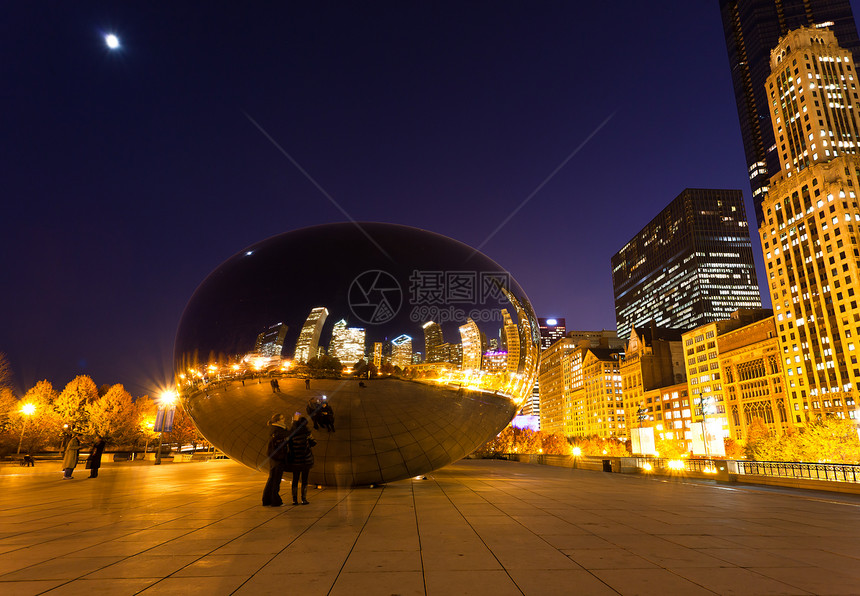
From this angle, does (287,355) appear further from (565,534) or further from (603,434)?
(603,434)

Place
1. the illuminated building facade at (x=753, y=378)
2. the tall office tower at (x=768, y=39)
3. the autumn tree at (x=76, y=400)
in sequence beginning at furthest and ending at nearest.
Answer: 1. the tall office tower at (x=768, y=39)
2. the illuminated building facade at (x=753, y=378)
3. the autumn tree at (x=76, y=400)

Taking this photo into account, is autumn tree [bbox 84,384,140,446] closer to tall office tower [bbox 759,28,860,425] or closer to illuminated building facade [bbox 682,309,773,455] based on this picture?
tall office tower [bbox 759,28,860,425]

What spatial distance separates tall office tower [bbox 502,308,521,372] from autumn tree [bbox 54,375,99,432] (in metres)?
45.0

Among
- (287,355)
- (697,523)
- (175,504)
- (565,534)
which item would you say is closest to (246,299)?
(287,355)

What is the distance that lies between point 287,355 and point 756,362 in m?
133

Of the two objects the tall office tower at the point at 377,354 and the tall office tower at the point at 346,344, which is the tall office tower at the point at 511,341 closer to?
the tall office tower at the point at 377,354

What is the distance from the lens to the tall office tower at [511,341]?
834 centimetres

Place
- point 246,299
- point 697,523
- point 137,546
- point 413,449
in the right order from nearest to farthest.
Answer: point 137,546 < point 697,523 < point 246,299 < point 413,449

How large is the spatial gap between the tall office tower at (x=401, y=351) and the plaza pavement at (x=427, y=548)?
2.17 metres

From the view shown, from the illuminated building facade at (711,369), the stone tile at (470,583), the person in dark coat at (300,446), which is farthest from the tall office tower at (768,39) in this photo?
the stone tile at (470,583)

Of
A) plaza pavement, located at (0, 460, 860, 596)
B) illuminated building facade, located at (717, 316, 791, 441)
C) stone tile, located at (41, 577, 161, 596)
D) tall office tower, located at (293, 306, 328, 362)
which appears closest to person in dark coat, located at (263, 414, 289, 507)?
plaza pavement, located at (0, 460, 860, 596)

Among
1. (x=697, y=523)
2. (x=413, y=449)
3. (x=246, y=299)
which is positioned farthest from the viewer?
(x=413, y=449)

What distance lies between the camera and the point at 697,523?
646 cm

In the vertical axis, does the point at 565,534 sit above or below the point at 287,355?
below
